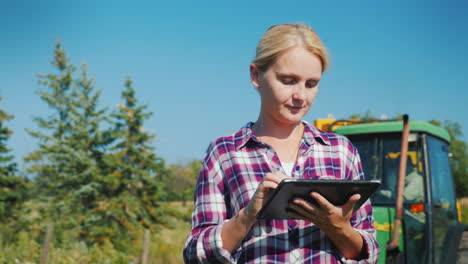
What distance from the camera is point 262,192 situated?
142 centimetres

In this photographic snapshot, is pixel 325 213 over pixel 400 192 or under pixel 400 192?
under

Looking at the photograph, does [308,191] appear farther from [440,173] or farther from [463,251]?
[440,173]

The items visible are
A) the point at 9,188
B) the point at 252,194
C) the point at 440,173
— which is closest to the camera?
the point at 252,194

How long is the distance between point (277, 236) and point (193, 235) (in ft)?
1.06

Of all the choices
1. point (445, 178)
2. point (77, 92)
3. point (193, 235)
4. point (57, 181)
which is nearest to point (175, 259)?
point (445, 178)

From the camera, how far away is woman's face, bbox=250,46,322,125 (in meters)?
1.64

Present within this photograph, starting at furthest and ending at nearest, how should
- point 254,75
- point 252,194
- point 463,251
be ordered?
point 463,251, point 254,75, point 252,194

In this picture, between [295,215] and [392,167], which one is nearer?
[295,215]

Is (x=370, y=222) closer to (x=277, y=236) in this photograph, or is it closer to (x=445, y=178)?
(x=277, y=236)

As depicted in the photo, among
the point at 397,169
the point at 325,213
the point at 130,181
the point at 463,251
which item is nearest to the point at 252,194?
the point at 325,213

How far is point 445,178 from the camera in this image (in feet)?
18.1

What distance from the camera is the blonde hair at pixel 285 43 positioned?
166 centimetres

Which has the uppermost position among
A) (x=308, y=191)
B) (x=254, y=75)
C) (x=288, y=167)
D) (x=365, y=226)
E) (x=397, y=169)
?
(x=254, y=75)

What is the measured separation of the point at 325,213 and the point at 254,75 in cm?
65
